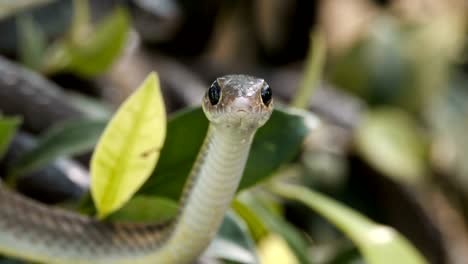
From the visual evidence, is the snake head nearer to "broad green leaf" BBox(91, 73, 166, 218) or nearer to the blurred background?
"broad green leaf" BBox(91, 73, 166, 218)

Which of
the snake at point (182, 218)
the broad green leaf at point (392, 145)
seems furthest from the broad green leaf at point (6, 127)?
the broad green leaf at point (392, 145)

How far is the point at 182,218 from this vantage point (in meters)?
0.68

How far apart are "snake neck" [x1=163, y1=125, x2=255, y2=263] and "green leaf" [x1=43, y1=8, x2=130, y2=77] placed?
22.0 inches

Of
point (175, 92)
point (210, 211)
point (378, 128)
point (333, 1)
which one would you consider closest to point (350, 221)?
point (210, 211)

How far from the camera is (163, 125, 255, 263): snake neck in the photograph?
650 mm

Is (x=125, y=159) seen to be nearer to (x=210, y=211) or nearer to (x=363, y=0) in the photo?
(x=210, y=211)

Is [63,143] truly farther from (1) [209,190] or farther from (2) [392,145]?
(2) [392,145]

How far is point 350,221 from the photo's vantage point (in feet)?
2.59

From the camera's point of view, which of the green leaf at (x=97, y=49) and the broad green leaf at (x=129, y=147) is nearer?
the broad green leaf at (x=129, y=147)

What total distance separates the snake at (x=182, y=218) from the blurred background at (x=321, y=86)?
1.47 feet

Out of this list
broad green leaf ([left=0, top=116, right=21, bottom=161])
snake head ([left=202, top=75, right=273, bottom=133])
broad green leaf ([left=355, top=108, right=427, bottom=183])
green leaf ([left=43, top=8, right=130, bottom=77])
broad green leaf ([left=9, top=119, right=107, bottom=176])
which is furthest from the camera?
broad green leaf ([left=355, top=108, right=427, bottom=183])

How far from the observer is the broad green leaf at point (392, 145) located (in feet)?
5.65

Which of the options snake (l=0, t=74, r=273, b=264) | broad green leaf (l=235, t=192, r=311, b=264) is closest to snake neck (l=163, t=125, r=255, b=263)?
snake (l=0, t=74, r=273, b=264)

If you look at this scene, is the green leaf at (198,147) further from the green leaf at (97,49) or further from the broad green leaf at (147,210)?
the green leaf at (97,49)
